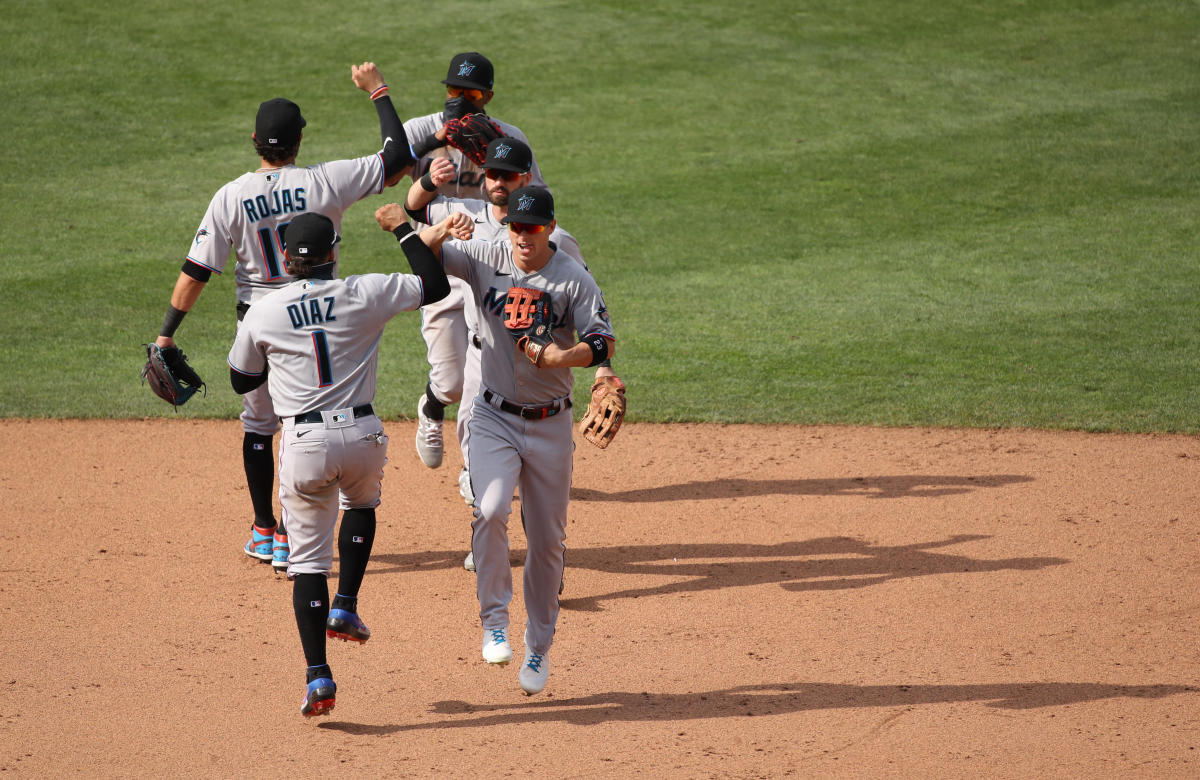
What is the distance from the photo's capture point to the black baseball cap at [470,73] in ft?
21.8

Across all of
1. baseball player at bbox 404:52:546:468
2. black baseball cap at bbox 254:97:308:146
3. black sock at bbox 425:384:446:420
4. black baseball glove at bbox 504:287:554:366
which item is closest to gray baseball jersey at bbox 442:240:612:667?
black baseball glove at bbox 504:287:554:366

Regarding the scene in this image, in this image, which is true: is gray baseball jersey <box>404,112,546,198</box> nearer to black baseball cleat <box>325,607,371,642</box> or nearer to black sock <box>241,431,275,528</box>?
black sock <box>241,431,275,528</box>

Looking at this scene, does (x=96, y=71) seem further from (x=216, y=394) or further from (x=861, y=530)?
(x=861, y=530)

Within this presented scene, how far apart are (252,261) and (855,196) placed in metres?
8.34

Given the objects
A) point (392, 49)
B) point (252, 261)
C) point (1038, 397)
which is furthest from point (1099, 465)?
point (392, 49)

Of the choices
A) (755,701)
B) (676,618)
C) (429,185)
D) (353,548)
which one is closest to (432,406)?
(429,185)

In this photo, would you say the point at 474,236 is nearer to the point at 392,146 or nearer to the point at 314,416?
the point at 392,146

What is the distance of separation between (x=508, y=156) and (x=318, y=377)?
1338 mm

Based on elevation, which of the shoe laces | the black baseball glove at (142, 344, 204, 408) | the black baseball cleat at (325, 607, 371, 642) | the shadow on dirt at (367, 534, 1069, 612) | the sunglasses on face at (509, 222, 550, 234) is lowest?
the shadow on dirt at (367, 534, 1069, 612)

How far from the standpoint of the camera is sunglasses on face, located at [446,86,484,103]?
670cm

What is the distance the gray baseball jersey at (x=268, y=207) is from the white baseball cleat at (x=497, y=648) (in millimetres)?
2105

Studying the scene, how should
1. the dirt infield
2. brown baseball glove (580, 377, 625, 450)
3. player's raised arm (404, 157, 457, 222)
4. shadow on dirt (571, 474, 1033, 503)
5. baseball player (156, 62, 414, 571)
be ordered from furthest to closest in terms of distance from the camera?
shadow on dirt (571, 474, 1033, 503)
baseball player (156, 62, 414, 571)
player's raised arm (404, 157, 457, 222)
brown baseball glove (580, 377, 625, 450)
the dirt infield

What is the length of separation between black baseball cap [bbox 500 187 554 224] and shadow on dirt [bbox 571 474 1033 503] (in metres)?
2.84

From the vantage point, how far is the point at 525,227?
15.9 ft
